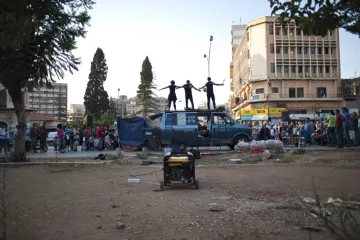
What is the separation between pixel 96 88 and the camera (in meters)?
66.6

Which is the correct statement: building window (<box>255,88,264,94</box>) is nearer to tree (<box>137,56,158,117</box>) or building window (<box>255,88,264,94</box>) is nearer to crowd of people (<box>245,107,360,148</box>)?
tree (<box>137,56,158,117</box>)

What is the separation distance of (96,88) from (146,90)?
13177 mm

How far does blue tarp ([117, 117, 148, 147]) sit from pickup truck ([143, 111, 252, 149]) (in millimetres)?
2492

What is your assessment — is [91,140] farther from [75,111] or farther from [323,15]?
[75,111]

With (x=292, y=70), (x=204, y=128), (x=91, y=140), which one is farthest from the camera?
(x=292, y=70)

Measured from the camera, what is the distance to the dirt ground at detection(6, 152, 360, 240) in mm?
4469

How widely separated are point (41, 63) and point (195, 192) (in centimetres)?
1030

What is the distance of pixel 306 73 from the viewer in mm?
59375

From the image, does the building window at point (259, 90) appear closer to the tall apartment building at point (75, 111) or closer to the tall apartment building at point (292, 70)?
the tall apartment building at point (292, 70)

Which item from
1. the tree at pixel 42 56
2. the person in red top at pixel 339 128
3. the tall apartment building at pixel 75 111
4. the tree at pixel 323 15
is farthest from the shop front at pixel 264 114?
the tall apartment building at pixel 75 111

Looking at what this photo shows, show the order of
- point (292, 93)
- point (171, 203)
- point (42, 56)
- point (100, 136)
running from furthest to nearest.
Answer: point (292, 93)
point (100, 136)
point (42, 56)
point (171, 203)

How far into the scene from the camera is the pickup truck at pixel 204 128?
16.6m

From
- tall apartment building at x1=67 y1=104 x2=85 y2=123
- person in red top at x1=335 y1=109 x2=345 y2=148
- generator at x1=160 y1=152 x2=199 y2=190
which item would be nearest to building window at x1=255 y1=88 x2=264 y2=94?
person in red top at x1=335 y1=109 x2=345 y2=148

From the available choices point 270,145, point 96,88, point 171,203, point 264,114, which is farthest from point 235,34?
point 171,203
